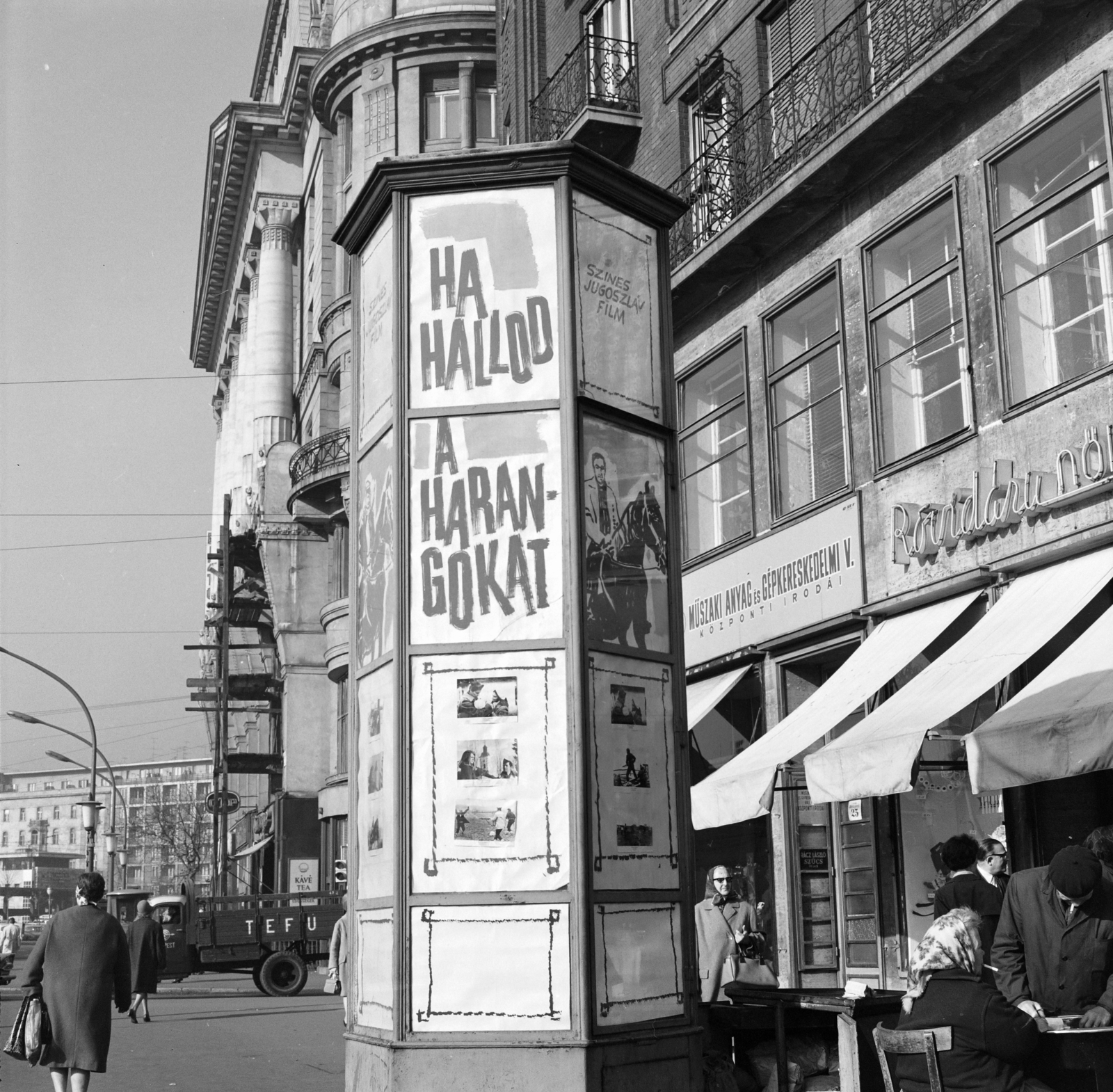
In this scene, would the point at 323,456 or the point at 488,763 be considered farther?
the point at 323,456

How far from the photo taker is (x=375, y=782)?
8820 millimetres

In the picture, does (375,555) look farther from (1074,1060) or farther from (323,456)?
(323,456)

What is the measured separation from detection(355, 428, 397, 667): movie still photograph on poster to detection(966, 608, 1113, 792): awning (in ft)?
16.1

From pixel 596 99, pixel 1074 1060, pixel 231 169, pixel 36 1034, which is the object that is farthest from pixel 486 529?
pixel 231 169

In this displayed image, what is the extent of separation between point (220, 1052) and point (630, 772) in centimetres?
1023

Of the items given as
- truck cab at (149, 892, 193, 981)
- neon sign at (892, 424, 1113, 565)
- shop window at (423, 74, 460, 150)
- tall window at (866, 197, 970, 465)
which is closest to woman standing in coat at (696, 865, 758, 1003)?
neon sign at (892, 424, 1113, 565)

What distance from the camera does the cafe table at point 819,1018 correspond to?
28.3 ft

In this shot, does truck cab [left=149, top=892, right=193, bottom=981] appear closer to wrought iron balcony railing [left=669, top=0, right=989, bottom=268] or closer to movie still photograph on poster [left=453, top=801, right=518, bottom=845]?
wrought iron balcony railing [left=669, top=0, right=989, bottom=268]

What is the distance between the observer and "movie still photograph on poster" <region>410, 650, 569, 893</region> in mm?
8164

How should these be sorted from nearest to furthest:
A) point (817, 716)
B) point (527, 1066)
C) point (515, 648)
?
point (527, 1066), point (515, 648), point (817, 716)

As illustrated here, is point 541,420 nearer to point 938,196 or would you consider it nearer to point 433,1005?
point 433,1005

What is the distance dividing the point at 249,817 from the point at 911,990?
176 feet

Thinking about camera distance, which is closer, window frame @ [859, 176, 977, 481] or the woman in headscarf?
the woman in headscarf

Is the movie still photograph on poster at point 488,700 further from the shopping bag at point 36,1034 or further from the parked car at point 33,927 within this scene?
the parked car at point 33,927
